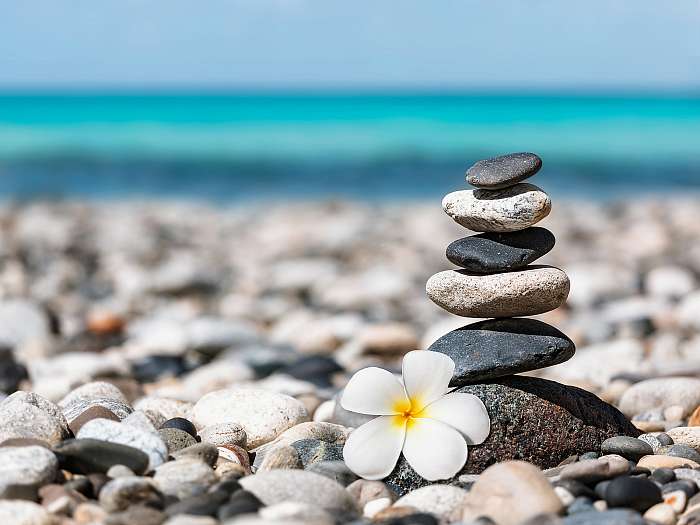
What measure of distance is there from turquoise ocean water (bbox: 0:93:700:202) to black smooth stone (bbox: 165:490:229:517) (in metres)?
18.9

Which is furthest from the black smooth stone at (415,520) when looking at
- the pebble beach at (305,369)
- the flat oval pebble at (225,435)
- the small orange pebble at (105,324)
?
the small orange pebble at (105,324)

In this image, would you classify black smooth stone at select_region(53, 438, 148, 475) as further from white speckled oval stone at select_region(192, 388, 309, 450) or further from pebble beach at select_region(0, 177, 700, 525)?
white speckled oval stone at select_region(192, 388, 309, 450)

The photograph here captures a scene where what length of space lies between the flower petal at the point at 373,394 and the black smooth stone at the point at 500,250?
1.85 ft

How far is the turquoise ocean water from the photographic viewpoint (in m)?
23.7

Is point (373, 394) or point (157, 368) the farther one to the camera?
point (157, 368)

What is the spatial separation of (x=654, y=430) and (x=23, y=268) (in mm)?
8841

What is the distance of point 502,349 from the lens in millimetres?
3791

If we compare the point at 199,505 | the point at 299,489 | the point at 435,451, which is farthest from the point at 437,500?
the point at 199,505

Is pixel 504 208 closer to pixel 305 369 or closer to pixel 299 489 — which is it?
pixel 299 489

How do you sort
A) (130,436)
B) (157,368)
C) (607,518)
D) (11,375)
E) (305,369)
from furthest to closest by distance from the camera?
(157,368)
(305,369)
(11,375)
(130,436)
(607,518)

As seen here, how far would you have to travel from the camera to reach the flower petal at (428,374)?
3.68 meters

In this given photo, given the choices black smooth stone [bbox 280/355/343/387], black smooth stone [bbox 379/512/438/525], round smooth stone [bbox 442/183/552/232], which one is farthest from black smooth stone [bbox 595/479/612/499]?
black smooth stone [bbox 280/355/343/387]

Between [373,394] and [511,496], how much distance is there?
0.78 metres

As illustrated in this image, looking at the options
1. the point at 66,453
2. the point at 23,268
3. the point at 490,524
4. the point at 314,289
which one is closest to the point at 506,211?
the point at 490,524
